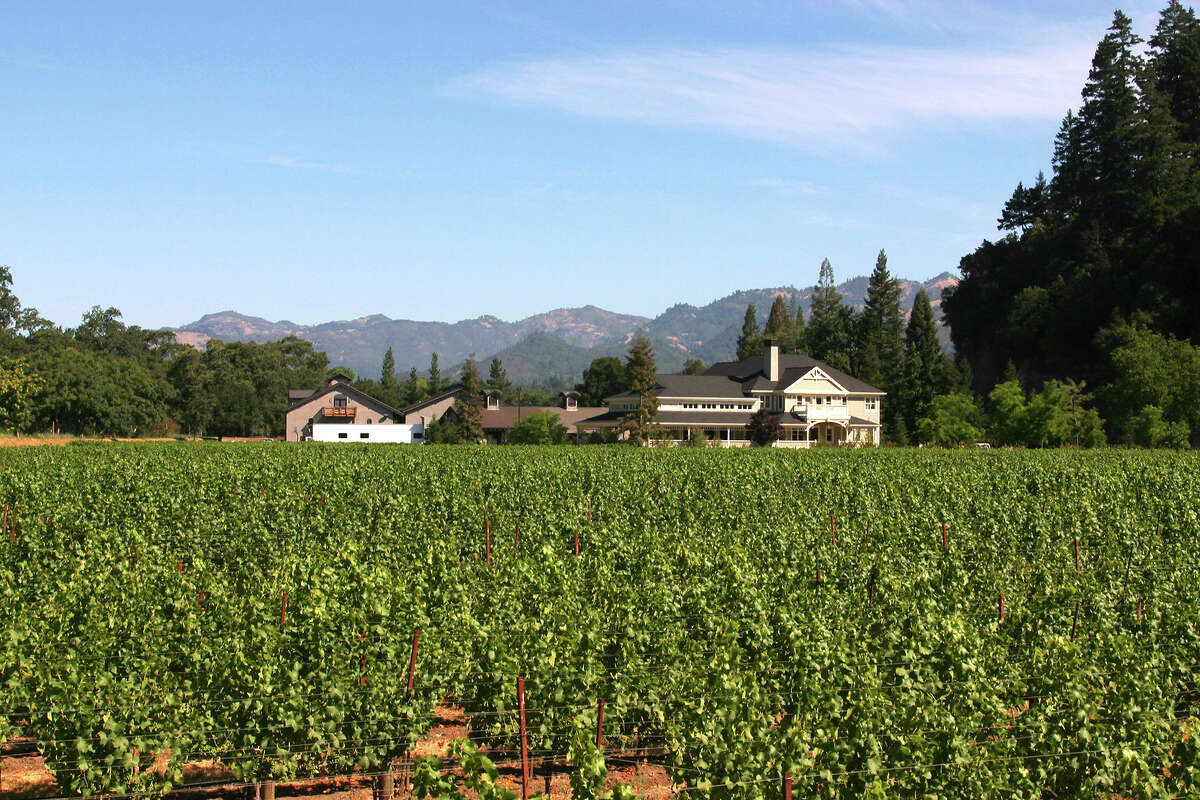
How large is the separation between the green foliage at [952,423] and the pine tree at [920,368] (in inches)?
380

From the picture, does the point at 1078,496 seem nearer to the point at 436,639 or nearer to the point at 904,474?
the point at 904,474

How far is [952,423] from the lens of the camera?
61.3 m

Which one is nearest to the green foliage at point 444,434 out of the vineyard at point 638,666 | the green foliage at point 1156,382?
the green foliage at point 1156,382

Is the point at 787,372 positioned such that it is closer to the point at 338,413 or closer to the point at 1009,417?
the point at 1009,417

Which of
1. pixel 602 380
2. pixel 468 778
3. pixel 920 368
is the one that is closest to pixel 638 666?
pixel 468 778

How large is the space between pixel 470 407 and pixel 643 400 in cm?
1441

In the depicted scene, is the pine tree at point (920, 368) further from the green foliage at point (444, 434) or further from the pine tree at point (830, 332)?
the green foliage at point (444, 434)

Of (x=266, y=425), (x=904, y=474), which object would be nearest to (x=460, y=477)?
(x=904, y=474)

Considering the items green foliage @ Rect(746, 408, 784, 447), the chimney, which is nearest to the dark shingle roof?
the chimney

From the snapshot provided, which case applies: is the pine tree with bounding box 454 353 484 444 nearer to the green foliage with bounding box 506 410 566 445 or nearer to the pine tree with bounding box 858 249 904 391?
the green foliage with bounding box 506 410 566 445

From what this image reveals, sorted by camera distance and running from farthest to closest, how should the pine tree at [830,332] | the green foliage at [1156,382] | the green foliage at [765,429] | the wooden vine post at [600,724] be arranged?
the pine tree at [830,332], the green foliage at [765,429], the green foliage at [1156,382], the wooden vine post at [600,724]

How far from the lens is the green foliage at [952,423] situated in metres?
59.5

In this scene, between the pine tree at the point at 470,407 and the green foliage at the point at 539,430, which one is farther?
the pine tree at the point at 470,407

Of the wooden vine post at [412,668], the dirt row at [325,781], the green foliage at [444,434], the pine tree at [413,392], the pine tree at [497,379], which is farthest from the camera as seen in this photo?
the pine tree at [497,379]
